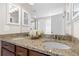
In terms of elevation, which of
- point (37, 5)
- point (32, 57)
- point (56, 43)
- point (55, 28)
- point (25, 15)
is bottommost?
point (32, 57)

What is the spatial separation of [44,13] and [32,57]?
50cm

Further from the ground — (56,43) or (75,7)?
(75,7)

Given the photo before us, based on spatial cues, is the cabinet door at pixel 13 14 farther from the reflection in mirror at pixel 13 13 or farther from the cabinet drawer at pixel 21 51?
the cabinet drawer at pixel 21 51

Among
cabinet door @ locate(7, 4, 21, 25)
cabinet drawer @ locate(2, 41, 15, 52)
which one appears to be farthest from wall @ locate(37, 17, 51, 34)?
cabinet drawer @ locate(2, 41, 15, 52)

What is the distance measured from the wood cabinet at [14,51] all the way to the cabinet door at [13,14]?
0.83 ft

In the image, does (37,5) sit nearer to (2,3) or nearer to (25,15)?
(25,15)

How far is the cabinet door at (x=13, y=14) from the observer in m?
1.27

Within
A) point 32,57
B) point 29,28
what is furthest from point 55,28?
point 32,57

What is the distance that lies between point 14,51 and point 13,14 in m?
0.40

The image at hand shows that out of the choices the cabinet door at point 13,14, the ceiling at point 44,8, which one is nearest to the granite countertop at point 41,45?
the cabinet door at point 13,14

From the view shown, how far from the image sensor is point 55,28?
128 cm

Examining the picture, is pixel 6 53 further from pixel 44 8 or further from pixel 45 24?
pixel 44 8

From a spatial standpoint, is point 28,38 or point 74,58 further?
point 28,38

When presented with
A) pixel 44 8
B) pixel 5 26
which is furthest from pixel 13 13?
pixel 44 8
